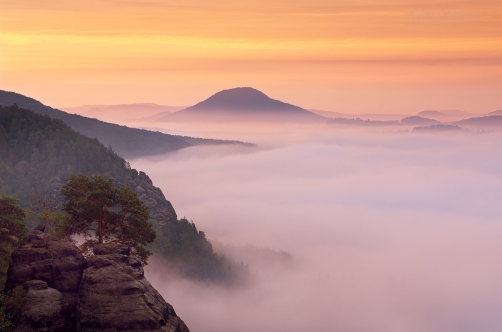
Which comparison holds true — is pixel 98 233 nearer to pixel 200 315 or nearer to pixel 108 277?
pixel 108 277

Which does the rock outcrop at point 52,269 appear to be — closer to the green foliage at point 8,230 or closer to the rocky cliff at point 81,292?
the rocky cliff at point 81,292

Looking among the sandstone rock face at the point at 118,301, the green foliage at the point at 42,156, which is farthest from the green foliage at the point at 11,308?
the green foliage at the point at 42,156

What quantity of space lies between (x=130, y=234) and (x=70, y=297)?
10.4 m

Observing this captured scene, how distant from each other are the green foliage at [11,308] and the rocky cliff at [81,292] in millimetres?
524

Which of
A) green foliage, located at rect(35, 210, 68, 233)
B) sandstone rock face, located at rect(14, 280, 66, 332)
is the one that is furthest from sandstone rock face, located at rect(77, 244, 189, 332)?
green foliage, located at rect(35, 210, 68, 233)

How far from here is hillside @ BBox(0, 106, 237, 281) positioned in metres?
153

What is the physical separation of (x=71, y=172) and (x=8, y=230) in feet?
363

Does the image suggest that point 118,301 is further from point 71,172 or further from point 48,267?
point 71,172

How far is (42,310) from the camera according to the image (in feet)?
152

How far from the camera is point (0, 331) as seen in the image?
4497 centimetres

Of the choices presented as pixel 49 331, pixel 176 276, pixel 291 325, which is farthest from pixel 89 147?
pixel 49 331

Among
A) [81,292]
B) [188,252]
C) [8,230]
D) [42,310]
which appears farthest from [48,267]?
[188,252]

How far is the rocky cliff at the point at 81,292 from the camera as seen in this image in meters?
46.6

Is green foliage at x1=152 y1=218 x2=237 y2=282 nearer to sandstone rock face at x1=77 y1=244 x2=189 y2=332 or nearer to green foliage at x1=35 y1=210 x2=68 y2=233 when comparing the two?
green foliage at x1=35 y1=210 x2=68 y2=233
